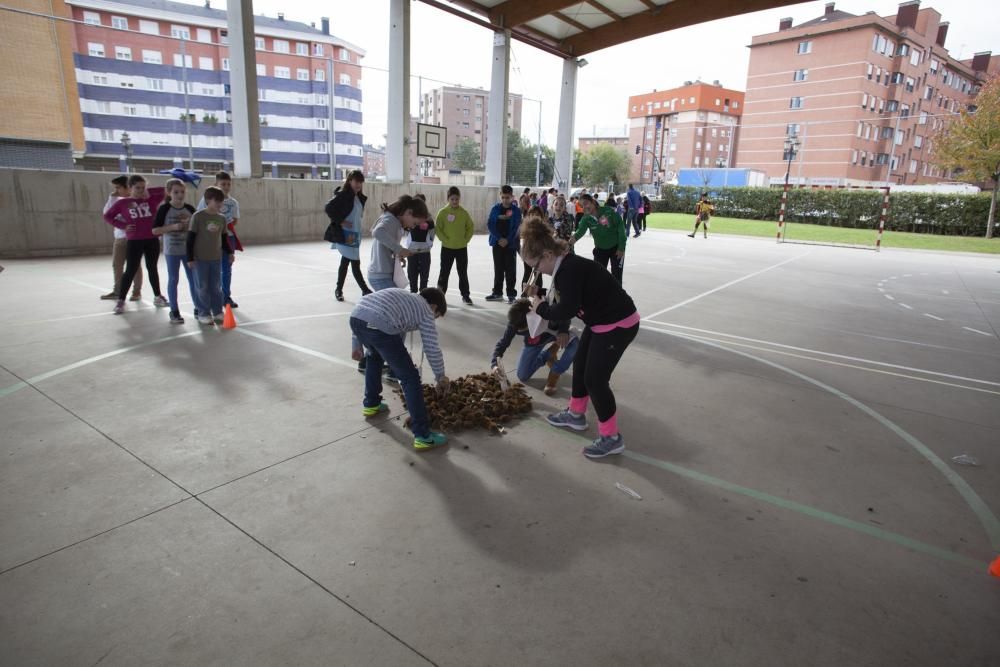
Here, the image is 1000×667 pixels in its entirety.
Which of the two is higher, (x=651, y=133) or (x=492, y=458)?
(x=651, y=133)

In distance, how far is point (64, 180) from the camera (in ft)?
39.5

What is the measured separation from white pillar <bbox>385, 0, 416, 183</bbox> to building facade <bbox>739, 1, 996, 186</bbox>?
50937 millimetres

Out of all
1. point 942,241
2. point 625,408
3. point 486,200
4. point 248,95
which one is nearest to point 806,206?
point 942,241

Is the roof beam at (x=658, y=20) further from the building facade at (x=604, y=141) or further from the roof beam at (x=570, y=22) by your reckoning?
the building facade at (x=604, y=141)

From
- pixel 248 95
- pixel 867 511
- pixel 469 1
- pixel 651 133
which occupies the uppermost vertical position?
pixel 651 133

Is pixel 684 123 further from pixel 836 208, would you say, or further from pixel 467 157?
pixel 836 208

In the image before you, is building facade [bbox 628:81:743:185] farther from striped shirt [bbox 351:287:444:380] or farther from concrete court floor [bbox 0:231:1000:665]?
striped shirt [bbox 351:287:444:380]

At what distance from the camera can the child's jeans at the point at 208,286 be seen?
7258 millimetres

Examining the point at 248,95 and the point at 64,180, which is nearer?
the point at 64,180

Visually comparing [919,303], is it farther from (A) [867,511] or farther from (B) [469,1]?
(B) [469,1]

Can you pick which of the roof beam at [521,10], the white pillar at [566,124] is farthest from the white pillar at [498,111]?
Result: the white pillar at [566,124]

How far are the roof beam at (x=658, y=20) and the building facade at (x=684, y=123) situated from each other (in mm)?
76085

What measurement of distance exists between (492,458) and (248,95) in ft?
45.5

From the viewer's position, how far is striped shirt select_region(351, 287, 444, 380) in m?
4.01
